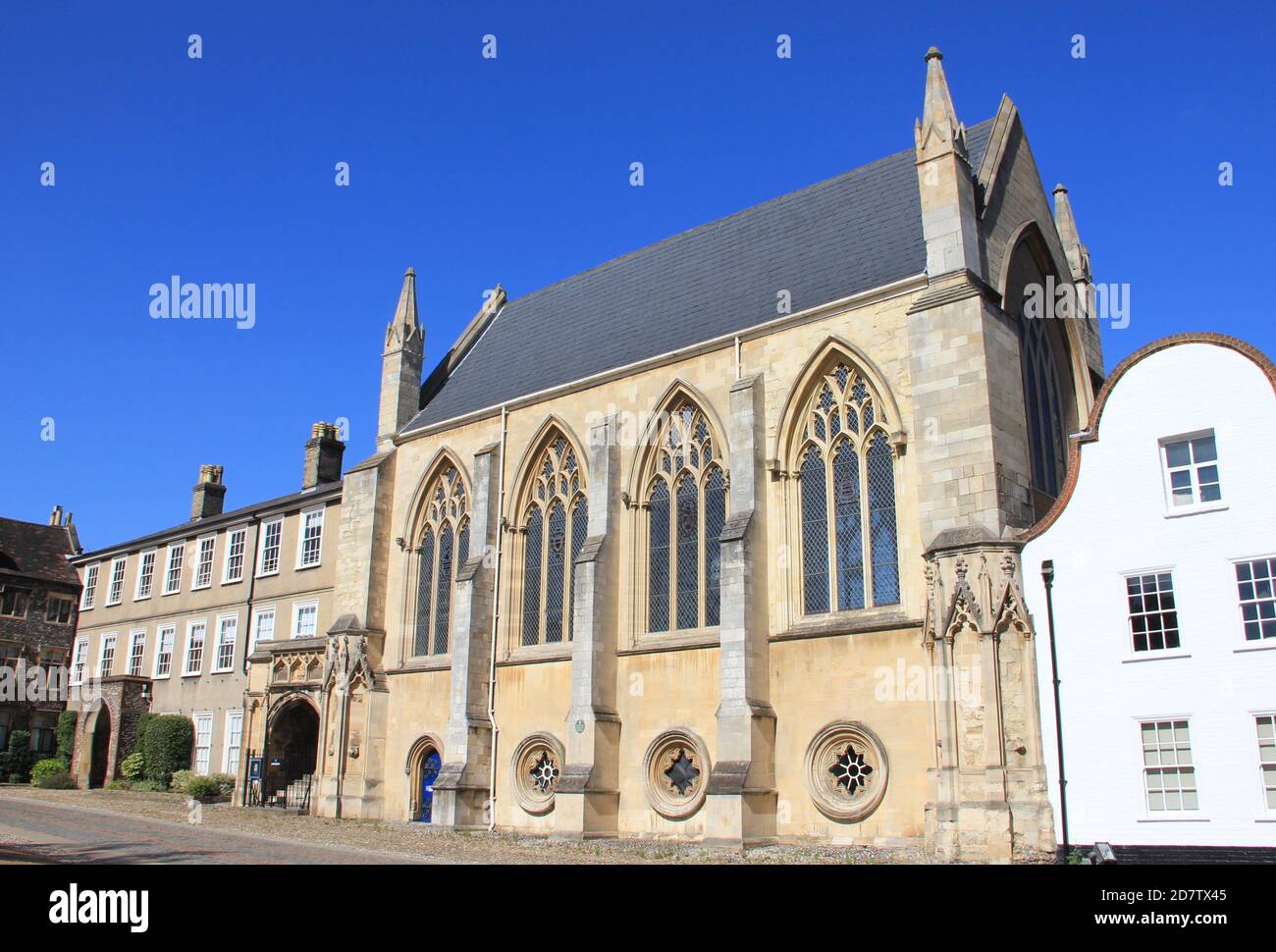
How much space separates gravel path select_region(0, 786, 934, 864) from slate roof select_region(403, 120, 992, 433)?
11.1m

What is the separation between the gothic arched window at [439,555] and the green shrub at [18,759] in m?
23.7

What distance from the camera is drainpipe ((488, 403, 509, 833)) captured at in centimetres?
2533

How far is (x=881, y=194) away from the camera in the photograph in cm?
2520

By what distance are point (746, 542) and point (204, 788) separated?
20.7 m

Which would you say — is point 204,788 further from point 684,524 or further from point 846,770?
point 846,770

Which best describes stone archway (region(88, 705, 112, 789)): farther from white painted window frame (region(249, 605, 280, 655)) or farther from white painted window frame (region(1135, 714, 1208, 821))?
white painted window frame (region(1135, 714, 1208, 821))

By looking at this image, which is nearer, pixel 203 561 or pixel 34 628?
pixel 203 561

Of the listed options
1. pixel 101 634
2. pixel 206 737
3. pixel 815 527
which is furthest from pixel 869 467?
pixel 101 634

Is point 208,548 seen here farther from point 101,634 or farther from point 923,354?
point 923,354

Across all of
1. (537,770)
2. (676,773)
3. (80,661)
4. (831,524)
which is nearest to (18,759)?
(80,661)

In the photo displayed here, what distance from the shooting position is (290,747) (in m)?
31.8

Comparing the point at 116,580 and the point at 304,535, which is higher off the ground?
the point at 304,535

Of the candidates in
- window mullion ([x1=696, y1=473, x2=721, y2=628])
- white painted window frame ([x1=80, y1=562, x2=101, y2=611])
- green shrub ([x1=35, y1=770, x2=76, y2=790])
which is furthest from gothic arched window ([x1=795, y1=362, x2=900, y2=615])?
white painted window frame ([x1=80, y1=562, x2=101, y2=611])

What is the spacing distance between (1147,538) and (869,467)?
18.8 feet
